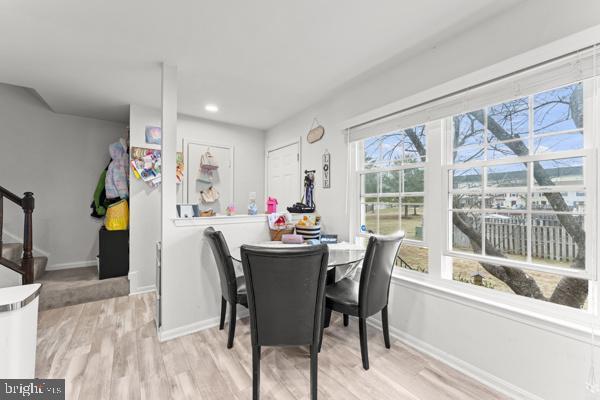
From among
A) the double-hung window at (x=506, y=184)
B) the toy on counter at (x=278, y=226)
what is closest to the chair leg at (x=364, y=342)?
the double-hung window at (x=506, y=184)

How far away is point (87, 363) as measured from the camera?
1874 millimetres

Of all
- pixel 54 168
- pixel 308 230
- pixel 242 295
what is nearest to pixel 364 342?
pixel 242 295

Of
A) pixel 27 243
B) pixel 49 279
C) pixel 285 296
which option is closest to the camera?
pixel 285 296

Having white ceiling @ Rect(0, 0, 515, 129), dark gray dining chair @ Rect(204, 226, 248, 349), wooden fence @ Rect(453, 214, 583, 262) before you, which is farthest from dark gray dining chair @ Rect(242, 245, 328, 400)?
white ceiling @ Rect(0, 0, 515, 129)

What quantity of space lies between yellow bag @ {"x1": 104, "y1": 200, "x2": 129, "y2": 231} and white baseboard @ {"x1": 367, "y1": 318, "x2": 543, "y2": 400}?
3.34m

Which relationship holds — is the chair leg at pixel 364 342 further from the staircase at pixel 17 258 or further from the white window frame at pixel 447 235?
the staircase at pixel 17 258

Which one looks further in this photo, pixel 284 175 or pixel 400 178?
pixel 284 175

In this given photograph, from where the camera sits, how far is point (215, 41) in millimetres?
1969

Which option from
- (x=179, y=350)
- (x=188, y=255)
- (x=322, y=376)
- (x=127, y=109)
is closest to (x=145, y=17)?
(x=188, y=255)

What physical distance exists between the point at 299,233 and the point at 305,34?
5.88ft

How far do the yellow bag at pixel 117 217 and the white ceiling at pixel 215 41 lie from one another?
51.9 inches

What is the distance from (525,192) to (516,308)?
28.5 inches

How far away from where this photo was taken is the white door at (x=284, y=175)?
3627 mm

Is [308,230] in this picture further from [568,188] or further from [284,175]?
[568,188]
